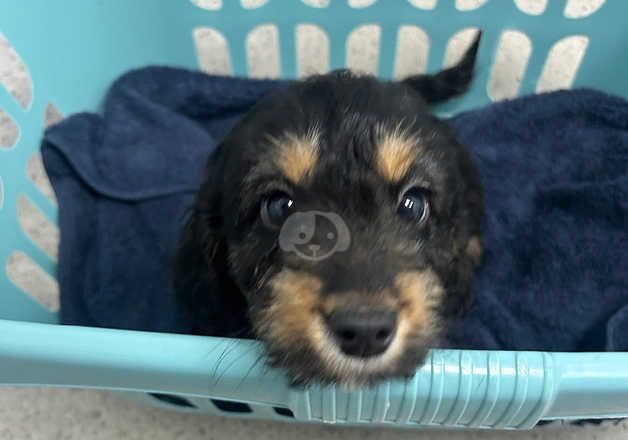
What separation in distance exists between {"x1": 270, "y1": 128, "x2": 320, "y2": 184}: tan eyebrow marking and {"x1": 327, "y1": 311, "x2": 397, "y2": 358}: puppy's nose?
1.04 feet

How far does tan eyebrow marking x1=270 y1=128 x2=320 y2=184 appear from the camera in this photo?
117 cm

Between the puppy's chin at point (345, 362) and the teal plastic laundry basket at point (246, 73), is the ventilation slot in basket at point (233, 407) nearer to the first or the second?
the teal plastic laundry basket at point (246, 73)

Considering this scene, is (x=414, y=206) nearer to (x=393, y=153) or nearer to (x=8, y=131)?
(x=393, y=153)

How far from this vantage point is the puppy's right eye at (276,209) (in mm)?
1193

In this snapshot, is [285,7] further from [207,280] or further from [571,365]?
[571,365]

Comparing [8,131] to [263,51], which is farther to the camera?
[263,51]

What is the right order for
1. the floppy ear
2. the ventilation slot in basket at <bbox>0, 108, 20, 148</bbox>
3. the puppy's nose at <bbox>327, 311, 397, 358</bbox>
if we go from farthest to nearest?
the ventilation slot in basket at <bbox>0, 108, 20, 148</bbox>
the floppy ear
the puppy's nose at <bbox>327, 311, 397, 358</bbox>

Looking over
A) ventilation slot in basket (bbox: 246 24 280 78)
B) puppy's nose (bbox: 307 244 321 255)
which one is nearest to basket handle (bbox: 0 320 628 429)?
puppy's nose (bbox: 307 244 321 255)

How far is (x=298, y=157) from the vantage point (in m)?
1.17

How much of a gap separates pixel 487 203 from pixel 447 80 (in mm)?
455

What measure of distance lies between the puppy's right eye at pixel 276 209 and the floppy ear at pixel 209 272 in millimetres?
187

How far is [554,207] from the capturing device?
1.95 metres

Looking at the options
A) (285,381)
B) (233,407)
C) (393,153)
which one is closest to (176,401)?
(233,407)

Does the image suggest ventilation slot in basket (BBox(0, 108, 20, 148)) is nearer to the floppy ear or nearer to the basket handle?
the floppy ear
